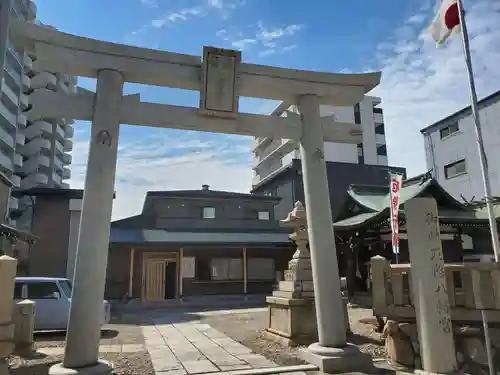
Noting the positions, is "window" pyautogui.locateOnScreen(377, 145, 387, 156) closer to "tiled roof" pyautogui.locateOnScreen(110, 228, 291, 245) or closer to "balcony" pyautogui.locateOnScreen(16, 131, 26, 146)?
"tiled roof" pyautogui.locateOnScreen(110, 228, 291, 245)

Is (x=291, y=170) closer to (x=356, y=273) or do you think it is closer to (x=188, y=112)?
(x=356, y=273)

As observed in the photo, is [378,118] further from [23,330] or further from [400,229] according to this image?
[23,330]

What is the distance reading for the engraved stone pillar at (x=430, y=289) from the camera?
17.5 feet

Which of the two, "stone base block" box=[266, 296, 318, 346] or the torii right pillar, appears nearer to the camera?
the torii right pillar

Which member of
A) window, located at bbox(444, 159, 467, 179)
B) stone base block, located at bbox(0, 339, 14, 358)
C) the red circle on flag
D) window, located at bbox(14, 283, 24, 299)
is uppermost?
window, located at bbox(444, 159, 467, 179)

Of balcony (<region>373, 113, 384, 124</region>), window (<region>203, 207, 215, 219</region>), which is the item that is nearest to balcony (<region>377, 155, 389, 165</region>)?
balcony (<region>373, 113, 384, 124</region>)

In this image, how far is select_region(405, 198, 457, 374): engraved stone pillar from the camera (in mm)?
5348

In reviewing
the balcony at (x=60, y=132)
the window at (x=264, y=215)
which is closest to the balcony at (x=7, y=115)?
the balcony at (x=60, y=132)

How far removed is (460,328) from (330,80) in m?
5.10

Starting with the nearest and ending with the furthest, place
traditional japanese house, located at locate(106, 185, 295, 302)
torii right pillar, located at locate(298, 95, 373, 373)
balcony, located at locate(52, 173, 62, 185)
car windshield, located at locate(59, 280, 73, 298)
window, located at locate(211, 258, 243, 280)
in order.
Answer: torii right pillar, located at locate(298, 95, 373, 373), car windshield, located at locate(59, 280, 73, 298), traditional japanese house, located at locate(106, 185, 295, 302), window, located at locate(211, 258, 243, 280), balcony, located at locate(52, 173, 62, 185)

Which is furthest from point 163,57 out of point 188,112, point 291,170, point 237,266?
point 291,170

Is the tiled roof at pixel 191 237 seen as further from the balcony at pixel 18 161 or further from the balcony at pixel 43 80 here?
the balcony at pixel 43 80

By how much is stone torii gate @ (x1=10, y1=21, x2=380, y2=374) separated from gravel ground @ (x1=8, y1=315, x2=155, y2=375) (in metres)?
1.54

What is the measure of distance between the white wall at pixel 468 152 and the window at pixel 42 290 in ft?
77.5
